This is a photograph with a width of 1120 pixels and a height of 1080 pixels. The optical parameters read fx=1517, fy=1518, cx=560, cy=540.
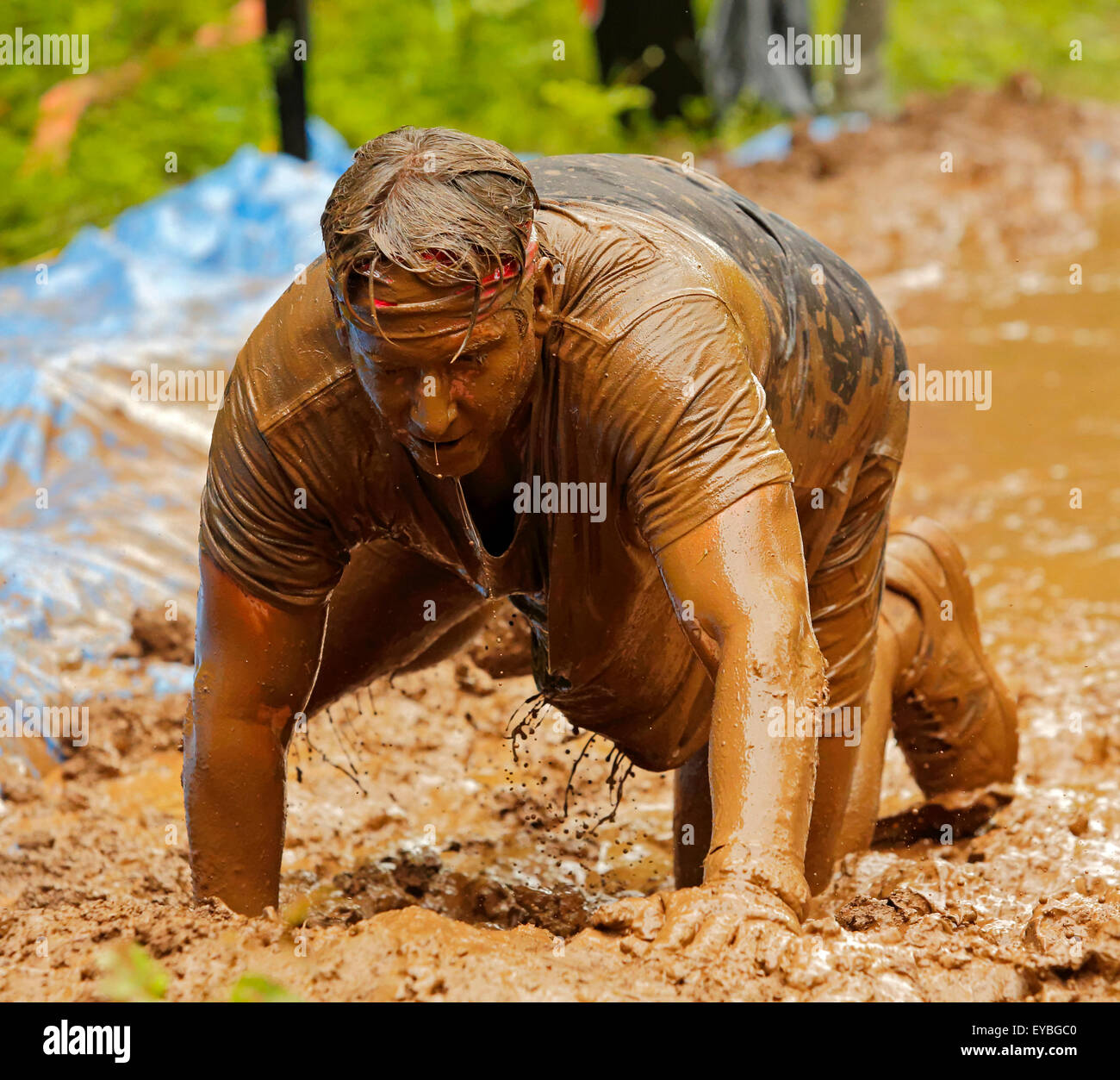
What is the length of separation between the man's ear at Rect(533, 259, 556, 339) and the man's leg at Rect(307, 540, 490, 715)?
33.2 inches

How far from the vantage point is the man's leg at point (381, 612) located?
278cm

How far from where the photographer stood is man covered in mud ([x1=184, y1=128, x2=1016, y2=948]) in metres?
1.88

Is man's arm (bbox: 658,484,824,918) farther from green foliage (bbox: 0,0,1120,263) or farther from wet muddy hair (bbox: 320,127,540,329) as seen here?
green foliage (bbox: 0,0,1120,263)

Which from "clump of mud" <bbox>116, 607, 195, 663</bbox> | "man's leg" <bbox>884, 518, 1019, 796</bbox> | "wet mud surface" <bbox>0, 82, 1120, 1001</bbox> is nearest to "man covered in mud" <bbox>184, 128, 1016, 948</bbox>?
"wet mud surface" <bbox>0, 82, 1120, 1001</bbox>

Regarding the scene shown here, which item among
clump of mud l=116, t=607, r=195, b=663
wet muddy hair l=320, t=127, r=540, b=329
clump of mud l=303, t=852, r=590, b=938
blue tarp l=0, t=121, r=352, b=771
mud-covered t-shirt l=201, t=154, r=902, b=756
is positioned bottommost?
clump of mud l=303, t=852, r=590, b=938

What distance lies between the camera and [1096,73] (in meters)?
16.2

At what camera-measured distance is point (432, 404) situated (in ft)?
6.25

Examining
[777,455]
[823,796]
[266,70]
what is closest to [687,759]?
[823,796]

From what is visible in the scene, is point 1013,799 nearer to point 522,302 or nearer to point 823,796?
point 823,796

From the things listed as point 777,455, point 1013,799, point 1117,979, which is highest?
point 777,455

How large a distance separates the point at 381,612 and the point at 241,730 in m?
0.49

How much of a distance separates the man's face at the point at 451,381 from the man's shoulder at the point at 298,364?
14 centimetres
